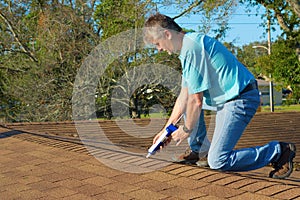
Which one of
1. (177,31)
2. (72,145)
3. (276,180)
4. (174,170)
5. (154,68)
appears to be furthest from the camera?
(154,68)

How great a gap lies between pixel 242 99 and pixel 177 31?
24.6 inches

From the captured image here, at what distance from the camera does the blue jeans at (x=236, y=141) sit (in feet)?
8.86

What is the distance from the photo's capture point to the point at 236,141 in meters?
2.78

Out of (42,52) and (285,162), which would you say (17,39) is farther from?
(285,162)

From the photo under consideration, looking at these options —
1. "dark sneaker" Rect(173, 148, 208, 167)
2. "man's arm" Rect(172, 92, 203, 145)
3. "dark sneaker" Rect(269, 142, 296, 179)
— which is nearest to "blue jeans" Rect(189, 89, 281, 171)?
"dark sneaker" Rect(269, 142, 296, 179)

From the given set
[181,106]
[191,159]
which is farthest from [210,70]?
[191,159]

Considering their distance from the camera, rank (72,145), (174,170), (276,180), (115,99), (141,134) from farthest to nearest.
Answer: (115,99), (141,134), (72,145), (174,170), (276,180)

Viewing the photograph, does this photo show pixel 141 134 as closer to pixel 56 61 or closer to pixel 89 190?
pixel 89 190

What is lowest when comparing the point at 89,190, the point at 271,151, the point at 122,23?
the point at 89,190

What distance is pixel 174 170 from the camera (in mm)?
3248

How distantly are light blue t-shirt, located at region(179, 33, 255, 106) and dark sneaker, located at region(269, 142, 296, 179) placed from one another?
0.58 metres

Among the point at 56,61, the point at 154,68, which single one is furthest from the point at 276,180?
the point at 56,61

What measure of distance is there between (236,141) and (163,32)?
2.94 ft

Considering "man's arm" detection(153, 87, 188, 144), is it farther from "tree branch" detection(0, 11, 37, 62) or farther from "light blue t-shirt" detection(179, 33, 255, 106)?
"tree branch" detection(0, 11, 37, 62)
